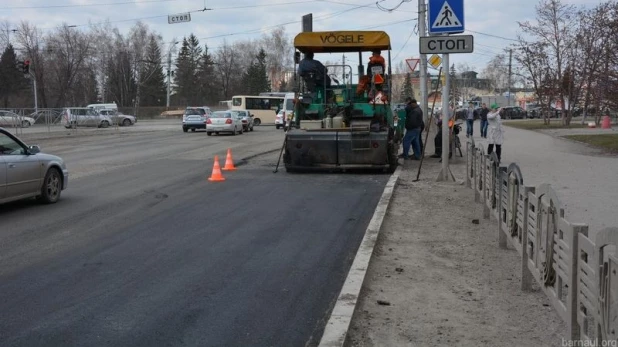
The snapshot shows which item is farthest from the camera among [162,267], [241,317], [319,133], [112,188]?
[319,133]

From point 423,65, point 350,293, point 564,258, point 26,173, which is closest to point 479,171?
point 350,293

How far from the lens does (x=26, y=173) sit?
1070 cm

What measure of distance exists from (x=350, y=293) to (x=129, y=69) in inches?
4071

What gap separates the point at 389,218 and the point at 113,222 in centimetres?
411

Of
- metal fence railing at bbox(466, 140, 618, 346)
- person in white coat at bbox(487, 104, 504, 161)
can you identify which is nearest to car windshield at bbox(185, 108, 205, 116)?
person in white coat at bbox(487, 104, 504, 161)

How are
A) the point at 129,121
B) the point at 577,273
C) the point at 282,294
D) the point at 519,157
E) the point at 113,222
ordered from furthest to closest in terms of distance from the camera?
the point at 129,121
the point at 519,157
the point at 113,222
the point at 282,294
the point at 577,273

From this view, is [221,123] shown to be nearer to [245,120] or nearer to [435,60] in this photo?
[245,120]

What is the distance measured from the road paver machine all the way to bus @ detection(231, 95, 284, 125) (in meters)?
44.0

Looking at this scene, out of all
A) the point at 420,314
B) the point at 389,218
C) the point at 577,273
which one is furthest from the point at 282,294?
the point at 389,218

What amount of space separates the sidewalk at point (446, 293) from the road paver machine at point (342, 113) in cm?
563

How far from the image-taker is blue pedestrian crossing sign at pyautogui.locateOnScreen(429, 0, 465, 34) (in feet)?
41.7

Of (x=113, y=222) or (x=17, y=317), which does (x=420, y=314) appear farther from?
(x=113, y=222)

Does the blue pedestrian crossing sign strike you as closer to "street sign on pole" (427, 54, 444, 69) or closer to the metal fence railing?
the metal fence railing

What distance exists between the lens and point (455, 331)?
505 cm
